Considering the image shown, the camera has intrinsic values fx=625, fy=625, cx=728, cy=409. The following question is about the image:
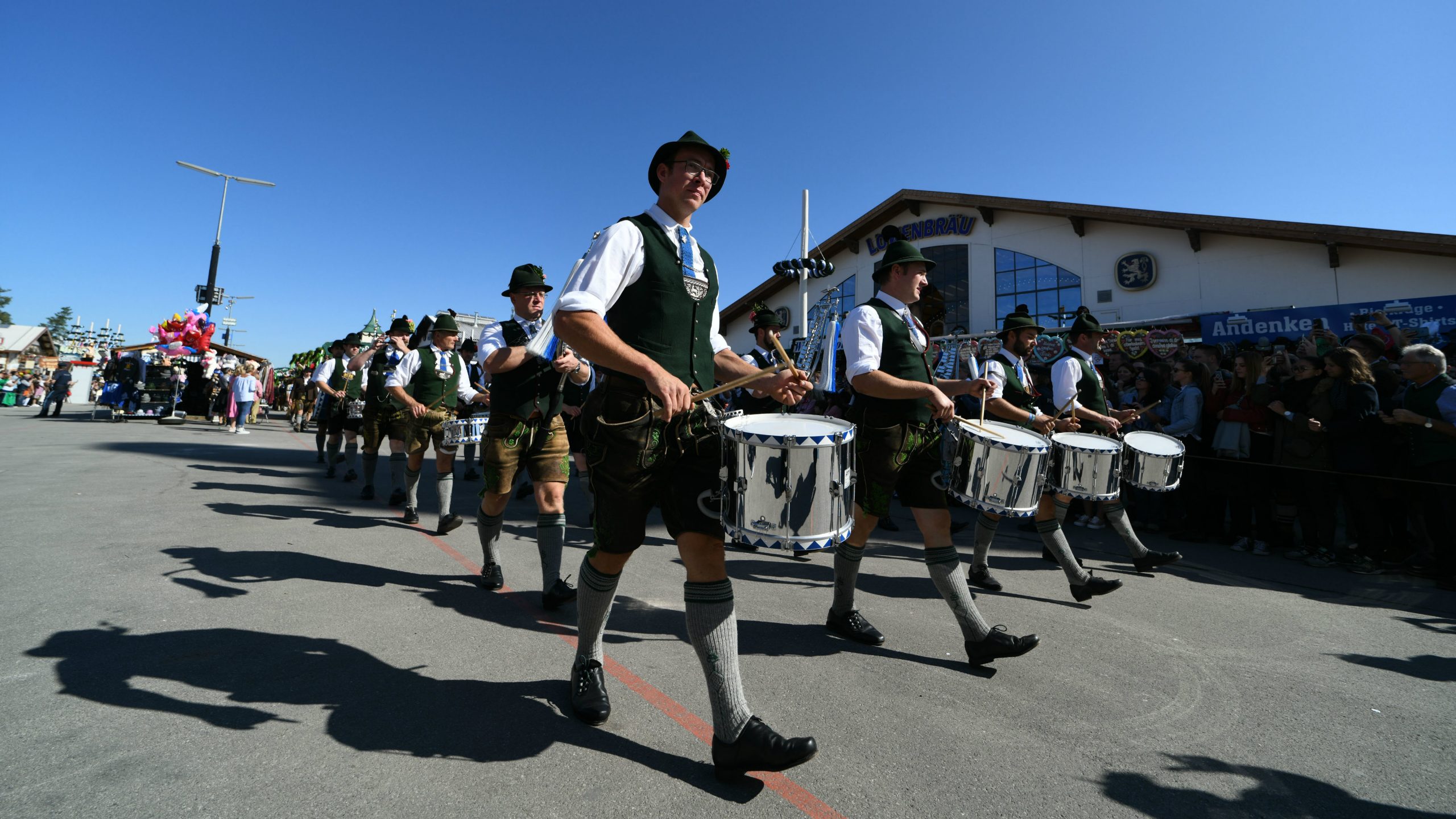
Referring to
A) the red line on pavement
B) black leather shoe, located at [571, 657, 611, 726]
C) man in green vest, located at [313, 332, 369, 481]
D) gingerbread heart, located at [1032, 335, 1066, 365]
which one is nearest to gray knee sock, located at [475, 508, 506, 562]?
the red line on pavement

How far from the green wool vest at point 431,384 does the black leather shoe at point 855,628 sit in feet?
14.5

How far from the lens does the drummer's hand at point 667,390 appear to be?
196 cm

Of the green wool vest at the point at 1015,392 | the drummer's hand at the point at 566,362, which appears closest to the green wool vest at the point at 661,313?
the drummer's hand at the point at 566,362

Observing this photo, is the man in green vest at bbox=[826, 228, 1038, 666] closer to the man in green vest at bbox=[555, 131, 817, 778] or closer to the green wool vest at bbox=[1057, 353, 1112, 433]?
the man in green vest at bbox=[555, 131, 817, 778]

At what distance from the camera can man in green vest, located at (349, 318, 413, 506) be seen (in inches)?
278

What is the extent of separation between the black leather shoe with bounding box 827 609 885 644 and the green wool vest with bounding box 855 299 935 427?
1127mm

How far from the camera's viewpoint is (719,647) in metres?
2.11

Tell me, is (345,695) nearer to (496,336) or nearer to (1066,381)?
(496,336)

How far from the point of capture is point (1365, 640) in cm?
387

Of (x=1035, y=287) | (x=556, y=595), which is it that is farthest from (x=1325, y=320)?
(x=556, y=595)

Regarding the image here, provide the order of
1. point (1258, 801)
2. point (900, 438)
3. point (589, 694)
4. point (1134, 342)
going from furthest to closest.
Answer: point (1134, 342) → point (900, 438) → point (589, 694) → point (1258, 801)

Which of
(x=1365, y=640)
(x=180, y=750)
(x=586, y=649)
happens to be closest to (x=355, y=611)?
(x=180, y=750)

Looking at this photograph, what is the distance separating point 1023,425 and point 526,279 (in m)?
3.79

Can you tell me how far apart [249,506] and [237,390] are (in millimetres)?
12771
